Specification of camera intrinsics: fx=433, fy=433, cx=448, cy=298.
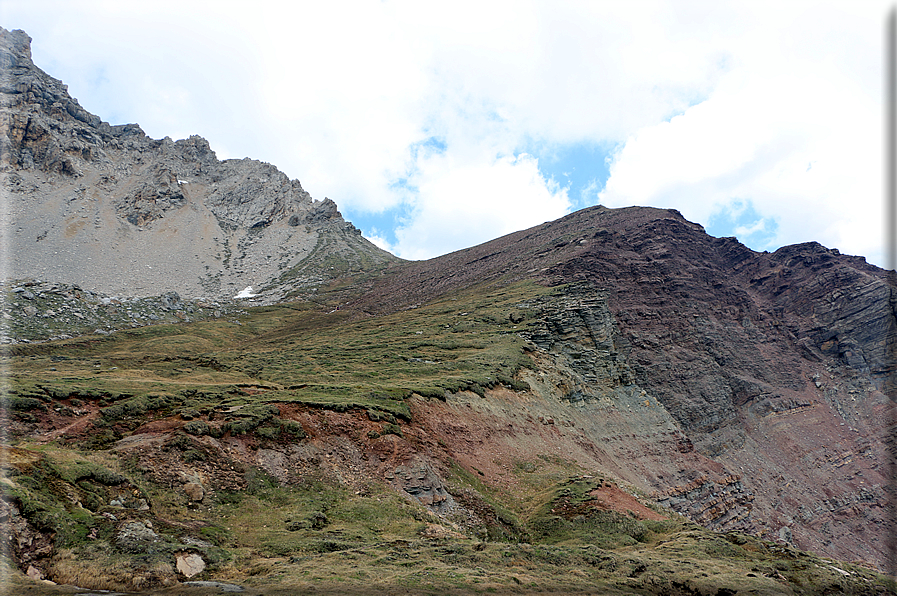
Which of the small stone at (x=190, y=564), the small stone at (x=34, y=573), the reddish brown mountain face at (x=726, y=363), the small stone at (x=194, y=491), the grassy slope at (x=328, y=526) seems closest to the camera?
the small stone at (x=34, y=573)

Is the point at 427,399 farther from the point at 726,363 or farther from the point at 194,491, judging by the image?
the point at 726,363

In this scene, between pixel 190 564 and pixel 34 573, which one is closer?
pixel 34 573

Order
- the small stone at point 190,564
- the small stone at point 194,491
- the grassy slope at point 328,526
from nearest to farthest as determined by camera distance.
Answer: the small stone at point 190,564 → the grassy slope at point 328,526 → the small stone at point 194,491

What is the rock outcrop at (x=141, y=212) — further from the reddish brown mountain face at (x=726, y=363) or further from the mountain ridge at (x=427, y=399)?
the reddish brown mountain face at (x=726, y=363)

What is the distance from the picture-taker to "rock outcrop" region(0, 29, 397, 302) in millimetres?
97250

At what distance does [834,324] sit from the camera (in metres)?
82.1

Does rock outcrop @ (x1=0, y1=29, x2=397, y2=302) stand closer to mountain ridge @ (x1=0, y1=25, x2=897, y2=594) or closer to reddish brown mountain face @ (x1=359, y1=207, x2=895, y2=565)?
mountain ridge @ (x1=0, y1=25, x2=897, y2=594)

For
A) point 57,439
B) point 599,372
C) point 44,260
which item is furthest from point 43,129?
point 599,372

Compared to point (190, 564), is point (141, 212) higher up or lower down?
higher up

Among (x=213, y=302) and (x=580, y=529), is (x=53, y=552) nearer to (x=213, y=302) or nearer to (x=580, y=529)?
(x=580, y=529)

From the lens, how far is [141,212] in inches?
4648

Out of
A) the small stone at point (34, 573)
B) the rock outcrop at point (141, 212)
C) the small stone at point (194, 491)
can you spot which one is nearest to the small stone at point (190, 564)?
the small stone at point (34, 573)

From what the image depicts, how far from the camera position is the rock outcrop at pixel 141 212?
97250 mm

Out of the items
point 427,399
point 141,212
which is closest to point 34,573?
point 427,399
